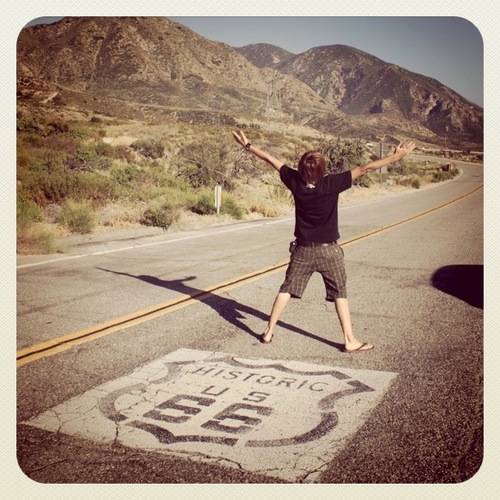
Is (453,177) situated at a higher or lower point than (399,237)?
higher

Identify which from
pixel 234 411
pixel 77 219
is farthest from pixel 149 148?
pixel 234 411

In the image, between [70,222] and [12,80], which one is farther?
[70,222]

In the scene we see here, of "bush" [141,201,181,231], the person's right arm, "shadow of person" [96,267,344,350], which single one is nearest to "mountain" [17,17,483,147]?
"bush" [141,201,181,231]

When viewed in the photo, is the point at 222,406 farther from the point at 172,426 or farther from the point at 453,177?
the point at 453,177

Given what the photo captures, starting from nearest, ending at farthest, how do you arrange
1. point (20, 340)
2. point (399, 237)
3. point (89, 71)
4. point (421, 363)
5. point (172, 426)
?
point (172, 426), point (421, 363), point (20, 340), point (399, 237), point (89, 71)

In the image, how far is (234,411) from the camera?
3098mm

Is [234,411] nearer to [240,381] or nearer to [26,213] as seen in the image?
[240,381]

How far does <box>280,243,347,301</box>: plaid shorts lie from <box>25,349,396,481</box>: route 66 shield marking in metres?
0.74

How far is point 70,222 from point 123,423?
9.17 metres

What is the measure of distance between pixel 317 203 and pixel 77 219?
8.65m

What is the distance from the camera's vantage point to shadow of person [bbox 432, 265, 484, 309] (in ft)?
19.8

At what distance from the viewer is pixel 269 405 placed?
3.18m

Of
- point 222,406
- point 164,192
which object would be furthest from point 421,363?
point 164,192

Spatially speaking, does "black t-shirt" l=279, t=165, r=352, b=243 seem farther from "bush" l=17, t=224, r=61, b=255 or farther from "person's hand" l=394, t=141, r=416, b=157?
"bush" l=17, t=224, r=61, b=255
